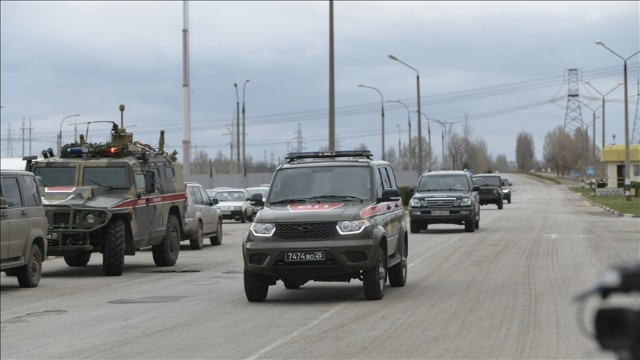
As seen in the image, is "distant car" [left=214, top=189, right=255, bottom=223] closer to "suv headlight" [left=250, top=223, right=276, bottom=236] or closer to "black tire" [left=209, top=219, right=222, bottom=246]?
"black tire" [left=209, top=219, right=222, bottom=246]

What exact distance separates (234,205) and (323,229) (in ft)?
107

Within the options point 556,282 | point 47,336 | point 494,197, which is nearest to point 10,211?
point 47,336

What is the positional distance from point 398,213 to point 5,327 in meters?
6.46

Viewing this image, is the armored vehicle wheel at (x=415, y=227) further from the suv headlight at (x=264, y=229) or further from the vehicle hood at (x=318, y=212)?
the suv headlight at (x=264, y=229)

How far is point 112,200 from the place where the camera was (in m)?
18.8

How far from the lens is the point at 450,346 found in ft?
29.9

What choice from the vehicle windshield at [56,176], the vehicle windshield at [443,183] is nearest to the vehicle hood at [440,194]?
the vehicle windshield at [443,183]

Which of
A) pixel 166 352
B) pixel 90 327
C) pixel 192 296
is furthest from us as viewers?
pixel 192 296

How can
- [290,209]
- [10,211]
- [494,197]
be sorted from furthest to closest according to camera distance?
[494,197], [10,211], [290,209]

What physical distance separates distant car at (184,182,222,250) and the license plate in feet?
43.6

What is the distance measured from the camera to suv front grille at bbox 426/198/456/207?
31.6m

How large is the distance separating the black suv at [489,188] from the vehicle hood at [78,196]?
39.4 meters

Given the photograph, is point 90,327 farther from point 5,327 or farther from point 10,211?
point 10,211

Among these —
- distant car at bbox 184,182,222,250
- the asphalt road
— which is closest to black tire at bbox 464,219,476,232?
distant car at bbox 184,182,222,250
